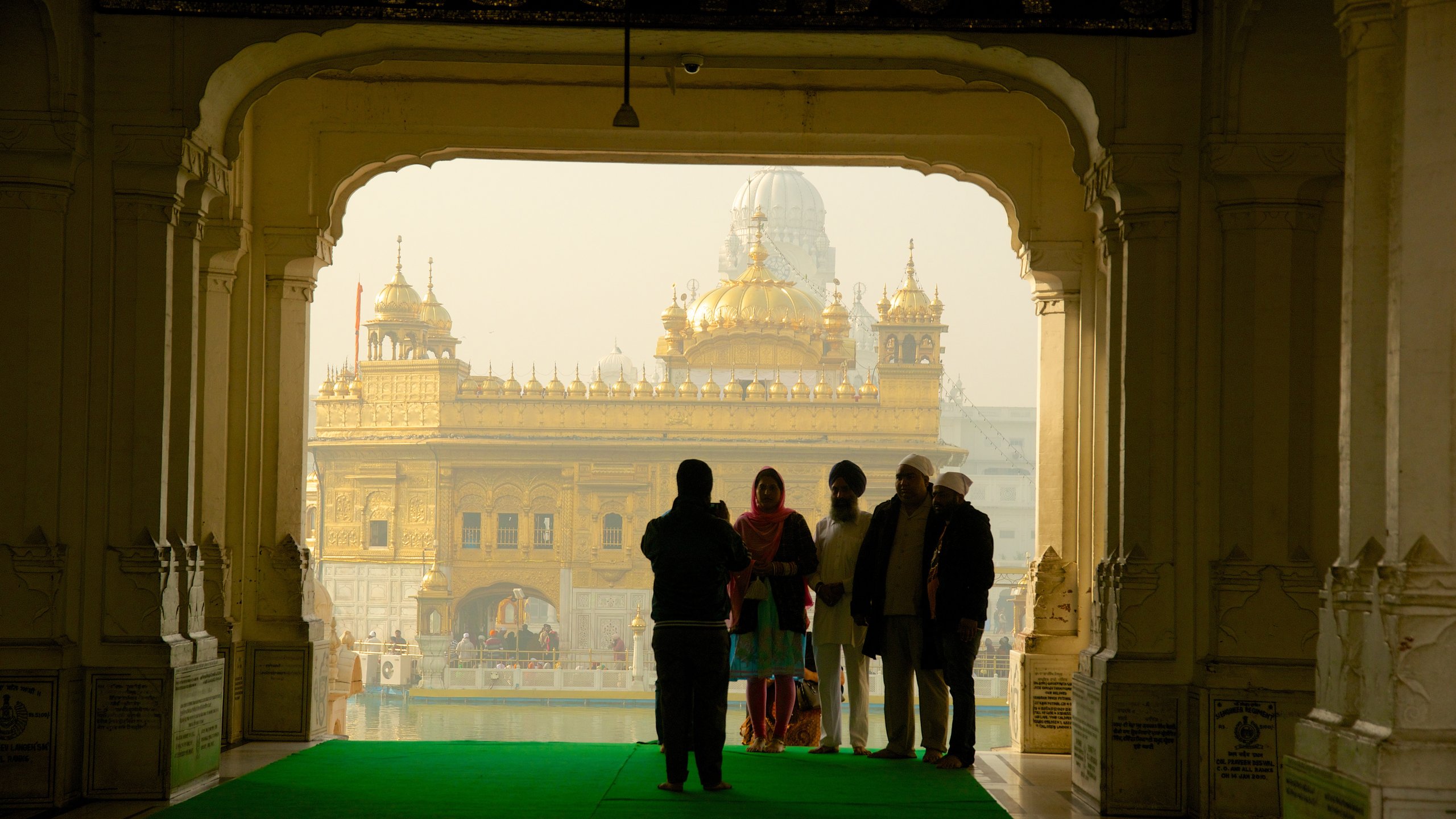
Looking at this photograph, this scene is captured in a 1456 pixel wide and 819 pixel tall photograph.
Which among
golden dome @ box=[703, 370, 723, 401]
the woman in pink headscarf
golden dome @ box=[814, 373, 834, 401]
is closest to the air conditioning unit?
golden dome @ box=[703, 370, 723, 401]

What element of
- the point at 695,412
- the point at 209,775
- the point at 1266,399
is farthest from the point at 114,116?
the point at 695,412

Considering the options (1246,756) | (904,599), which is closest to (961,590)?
(904,599)

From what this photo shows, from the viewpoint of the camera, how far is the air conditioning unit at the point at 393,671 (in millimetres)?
25438

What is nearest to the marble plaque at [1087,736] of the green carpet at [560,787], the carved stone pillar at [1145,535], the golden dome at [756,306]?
the carved stone pillar at [1145,535]

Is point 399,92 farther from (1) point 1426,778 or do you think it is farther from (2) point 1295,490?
(1) point 1426,778

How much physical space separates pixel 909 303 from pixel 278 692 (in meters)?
24.9

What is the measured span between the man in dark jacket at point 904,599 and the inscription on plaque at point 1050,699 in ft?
3.15

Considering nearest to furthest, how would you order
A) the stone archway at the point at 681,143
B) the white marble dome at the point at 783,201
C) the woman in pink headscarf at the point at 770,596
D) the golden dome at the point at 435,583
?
the woman in pink headscarf at the point at 770,596 → the stone archway at the point at 681,143 → the golden dome at the point at 435,583 → the white marble dome at the point at 783,201

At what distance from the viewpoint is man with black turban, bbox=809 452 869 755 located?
5023 millimetres

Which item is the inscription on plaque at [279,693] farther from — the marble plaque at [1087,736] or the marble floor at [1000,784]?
the marble plaque at [1087,736]

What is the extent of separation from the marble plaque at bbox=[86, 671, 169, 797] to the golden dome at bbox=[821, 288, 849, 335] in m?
27.1

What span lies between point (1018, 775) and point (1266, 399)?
1490mm

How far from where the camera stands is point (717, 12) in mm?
4133

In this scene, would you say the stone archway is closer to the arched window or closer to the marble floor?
the marble floor
